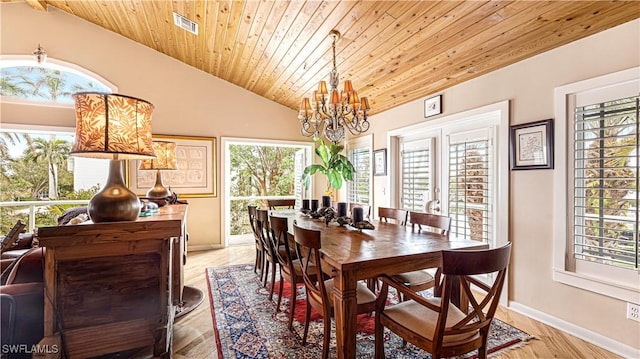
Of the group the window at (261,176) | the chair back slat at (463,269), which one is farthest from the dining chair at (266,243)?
the window at (261,176)

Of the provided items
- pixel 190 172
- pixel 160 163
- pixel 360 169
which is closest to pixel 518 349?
pixel 160 163

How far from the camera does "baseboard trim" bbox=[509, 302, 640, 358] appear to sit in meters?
1.98

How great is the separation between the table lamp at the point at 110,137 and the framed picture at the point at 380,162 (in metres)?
3.65

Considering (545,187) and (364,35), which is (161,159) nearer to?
(364,35)

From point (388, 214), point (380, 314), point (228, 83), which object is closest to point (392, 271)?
point (380, 314)

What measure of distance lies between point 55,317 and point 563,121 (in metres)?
3.62

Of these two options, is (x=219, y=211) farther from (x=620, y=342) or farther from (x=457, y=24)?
(x=620, y=342)

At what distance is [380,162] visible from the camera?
15.2ft

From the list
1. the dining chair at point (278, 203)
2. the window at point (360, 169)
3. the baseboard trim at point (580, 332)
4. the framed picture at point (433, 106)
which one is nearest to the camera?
the baseboard trim at point (580, 332)

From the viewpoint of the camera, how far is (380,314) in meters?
1.71

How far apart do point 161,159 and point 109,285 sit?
176 cm

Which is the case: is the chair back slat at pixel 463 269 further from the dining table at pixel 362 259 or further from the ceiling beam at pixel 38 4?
the ceiling beam at pixel 38 4

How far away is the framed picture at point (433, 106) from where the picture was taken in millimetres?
3482

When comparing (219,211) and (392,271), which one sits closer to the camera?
(392,271)
